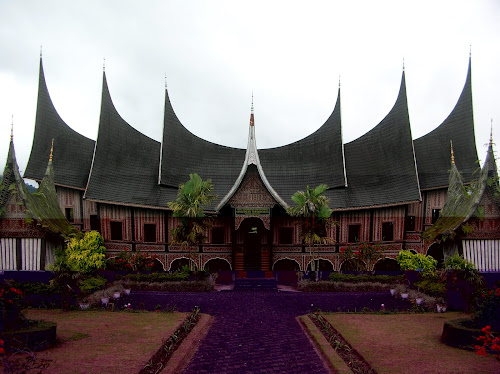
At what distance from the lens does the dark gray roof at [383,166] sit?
71.8 feet

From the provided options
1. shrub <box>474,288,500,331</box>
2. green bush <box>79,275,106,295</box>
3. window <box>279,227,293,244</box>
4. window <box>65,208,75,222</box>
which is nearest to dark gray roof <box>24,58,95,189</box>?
window <box>65,208,75,222</box>

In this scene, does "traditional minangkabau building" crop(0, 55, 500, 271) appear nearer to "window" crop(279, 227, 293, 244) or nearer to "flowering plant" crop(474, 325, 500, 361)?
"window" crop(279, 227, 293, 244)

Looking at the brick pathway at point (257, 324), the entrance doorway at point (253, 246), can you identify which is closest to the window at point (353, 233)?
the entrance doorway at point (253, 246)

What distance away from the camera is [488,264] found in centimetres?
1599

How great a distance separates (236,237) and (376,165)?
897 centimetres

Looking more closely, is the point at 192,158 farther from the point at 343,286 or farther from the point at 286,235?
the point at 343,286

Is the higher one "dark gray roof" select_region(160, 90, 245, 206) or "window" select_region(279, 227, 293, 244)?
"dark gray roof" select_region(160, 90, 245, 206)

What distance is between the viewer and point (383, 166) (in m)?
23.5

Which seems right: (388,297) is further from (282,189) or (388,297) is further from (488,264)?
(282,189)

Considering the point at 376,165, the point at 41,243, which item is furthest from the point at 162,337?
the point at 376,165

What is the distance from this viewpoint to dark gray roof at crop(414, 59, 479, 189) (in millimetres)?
22656

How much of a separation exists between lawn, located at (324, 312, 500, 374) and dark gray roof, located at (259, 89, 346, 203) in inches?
434

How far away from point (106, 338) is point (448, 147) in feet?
68.1

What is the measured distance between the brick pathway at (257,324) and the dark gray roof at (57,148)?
9266 mm
